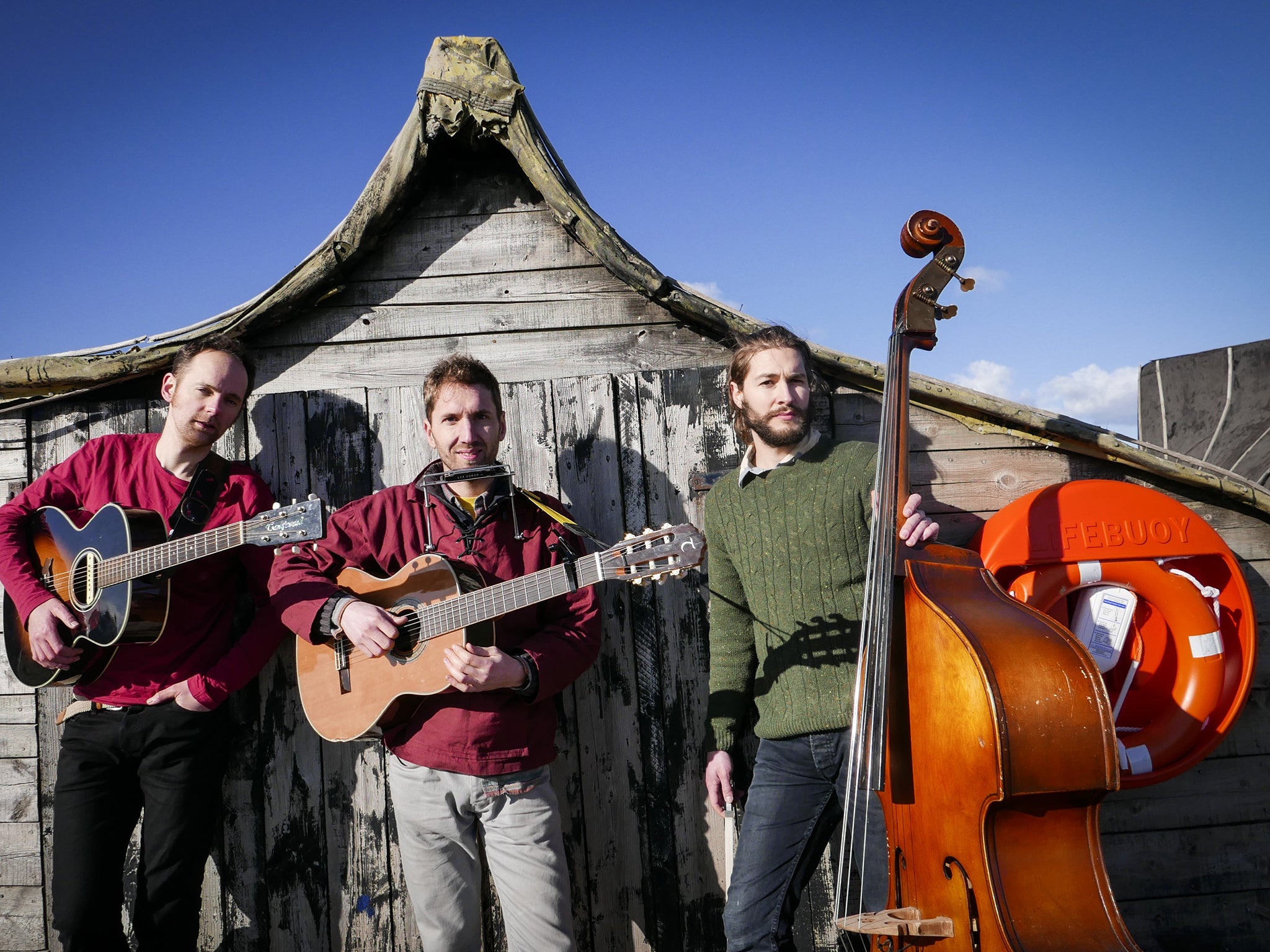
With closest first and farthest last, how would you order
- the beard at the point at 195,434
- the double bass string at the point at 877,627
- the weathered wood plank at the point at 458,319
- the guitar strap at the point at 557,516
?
the double bass string at the point at 877,627 → the guitar strap at the point at 557,516 → the beard at the point at 195,434 → the weathered wood plank at the point at 458,319

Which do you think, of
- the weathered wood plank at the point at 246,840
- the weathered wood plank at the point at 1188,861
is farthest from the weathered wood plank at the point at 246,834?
the weathered wood plank at the point at 1188,861

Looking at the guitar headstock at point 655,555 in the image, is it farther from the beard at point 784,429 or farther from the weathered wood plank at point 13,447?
the weathered wood plank at point 13,447

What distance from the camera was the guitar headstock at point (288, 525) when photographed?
2.44m

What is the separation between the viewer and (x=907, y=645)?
6.02ft

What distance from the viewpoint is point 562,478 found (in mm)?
3111

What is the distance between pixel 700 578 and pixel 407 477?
3.98 feet

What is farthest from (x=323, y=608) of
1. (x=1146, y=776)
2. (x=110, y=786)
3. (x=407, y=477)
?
(x=1146, y=776)

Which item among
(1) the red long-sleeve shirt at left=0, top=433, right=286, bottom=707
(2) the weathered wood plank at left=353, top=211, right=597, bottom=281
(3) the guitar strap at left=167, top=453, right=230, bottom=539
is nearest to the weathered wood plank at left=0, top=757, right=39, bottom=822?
(1) the red long-sleeve shirt at left=0, top=433, right=286, bottom=707

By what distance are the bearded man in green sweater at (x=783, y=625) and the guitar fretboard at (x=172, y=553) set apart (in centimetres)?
155

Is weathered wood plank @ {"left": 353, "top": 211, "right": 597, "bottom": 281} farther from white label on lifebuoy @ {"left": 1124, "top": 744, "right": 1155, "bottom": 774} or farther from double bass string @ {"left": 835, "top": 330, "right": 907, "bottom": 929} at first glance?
white label on lifebuoy @ {"left": 1124, "top": 744, "right": 1155, "bottom": 774}

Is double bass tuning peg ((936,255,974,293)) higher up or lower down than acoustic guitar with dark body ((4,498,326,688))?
higher up

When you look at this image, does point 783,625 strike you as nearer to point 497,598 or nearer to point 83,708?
point 497,598

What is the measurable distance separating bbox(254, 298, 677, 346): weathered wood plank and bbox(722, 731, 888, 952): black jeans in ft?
5.76

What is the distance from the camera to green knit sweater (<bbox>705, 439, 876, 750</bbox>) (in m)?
2.34
